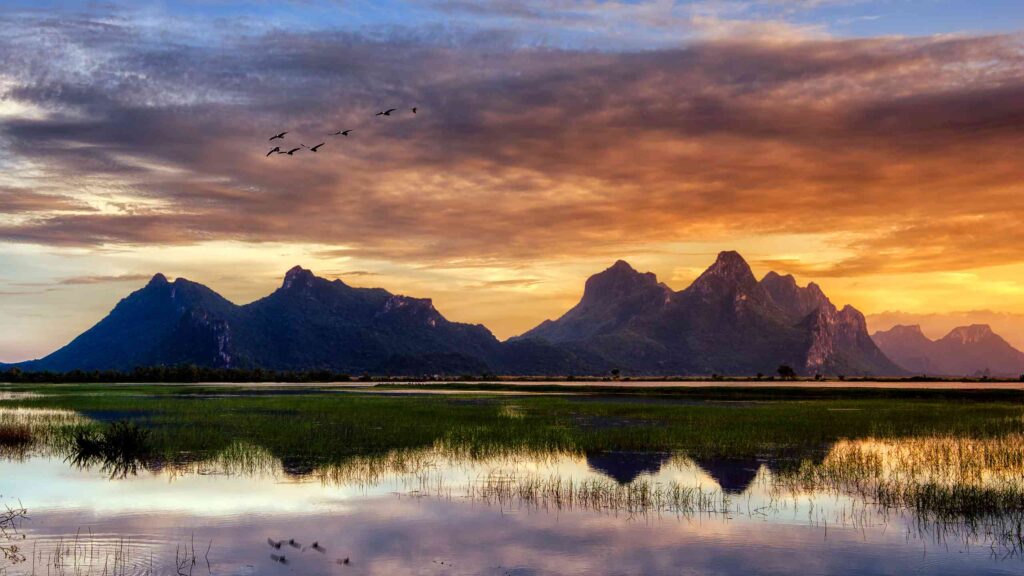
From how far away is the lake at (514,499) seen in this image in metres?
17.4

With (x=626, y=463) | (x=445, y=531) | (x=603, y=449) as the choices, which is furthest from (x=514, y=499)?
(x=603, y=449)

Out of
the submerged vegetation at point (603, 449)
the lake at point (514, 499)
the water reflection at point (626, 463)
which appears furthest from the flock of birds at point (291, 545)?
the water reflection at point (626, 463)

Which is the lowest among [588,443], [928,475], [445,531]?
[445,531]

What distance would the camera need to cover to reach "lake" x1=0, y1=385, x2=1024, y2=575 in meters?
17.4

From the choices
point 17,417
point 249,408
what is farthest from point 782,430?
point 17,417

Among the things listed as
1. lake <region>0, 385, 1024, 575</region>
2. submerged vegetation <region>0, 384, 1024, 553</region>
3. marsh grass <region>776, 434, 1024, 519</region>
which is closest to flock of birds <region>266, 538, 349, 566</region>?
lake <region>0, 385, 1024, 575</region>

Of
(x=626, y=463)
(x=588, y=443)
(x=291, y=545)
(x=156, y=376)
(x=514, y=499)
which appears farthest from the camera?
(x=156, y=376)

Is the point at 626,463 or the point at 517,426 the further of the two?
the point at 517,426

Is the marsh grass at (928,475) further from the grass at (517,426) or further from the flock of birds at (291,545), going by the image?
the flock of birds at (291,545)

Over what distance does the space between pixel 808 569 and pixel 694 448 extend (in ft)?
62.1

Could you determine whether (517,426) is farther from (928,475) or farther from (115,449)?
(928,475)

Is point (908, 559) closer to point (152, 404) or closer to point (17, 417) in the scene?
point (17, 417)

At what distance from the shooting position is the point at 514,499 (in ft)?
79.6

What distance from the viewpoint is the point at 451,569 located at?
1667cm
